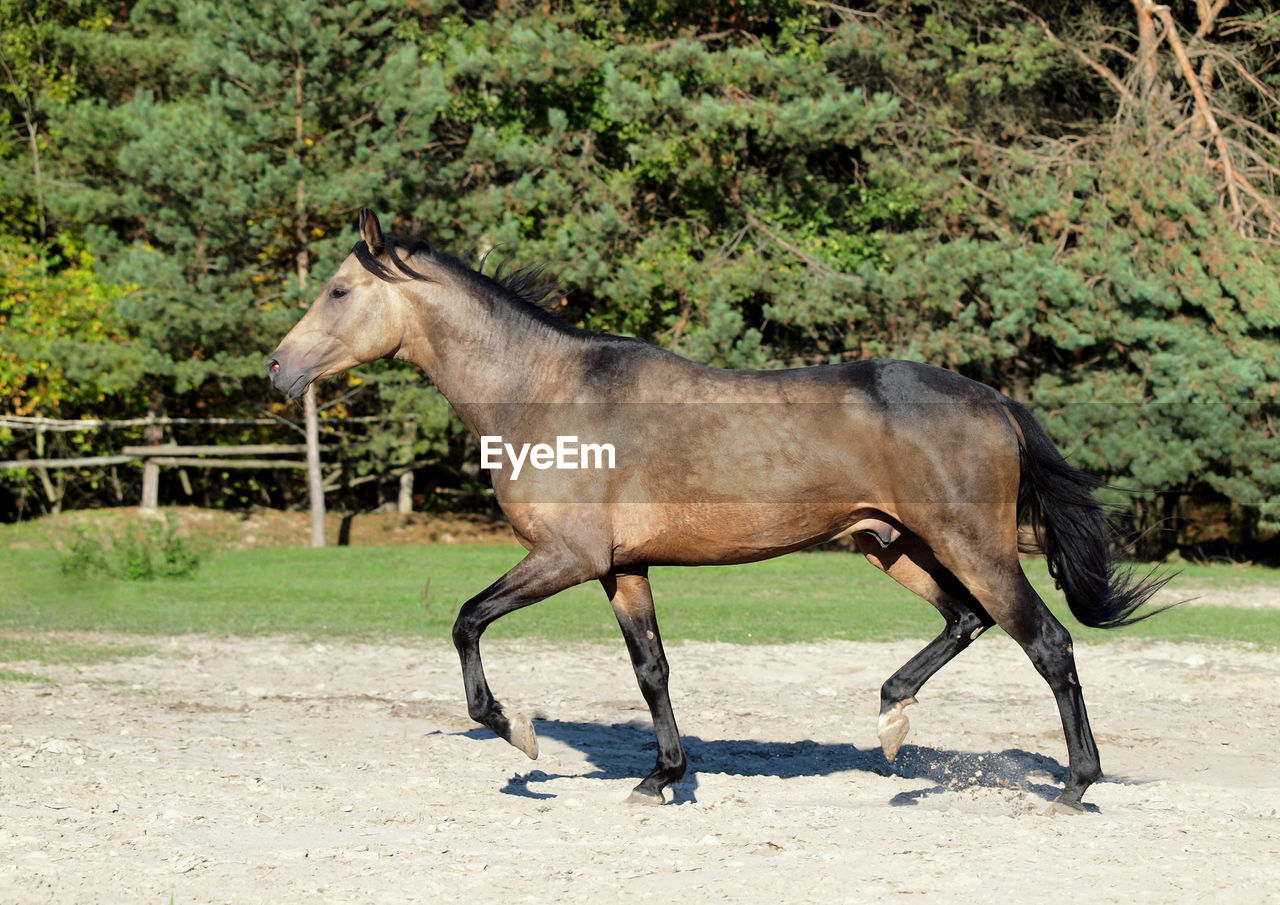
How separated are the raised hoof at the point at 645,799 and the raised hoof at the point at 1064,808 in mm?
1748

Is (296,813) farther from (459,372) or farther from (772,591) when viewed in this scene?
(772,591)

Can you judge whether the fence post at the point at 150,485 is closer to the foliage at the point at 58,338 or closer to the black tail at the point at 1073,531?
the foliage at the point at 58,338

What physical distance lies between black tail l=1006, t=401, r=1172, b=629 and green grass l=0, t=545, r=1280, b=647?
566 centimetres

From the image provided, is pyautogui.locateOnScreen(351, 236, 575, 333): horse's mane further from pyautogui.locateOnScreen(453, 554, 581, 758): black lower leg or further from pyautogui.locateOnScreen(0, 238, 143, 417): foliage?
pyautogui.locateOnScreen(0, 238, 143, 417): foliage

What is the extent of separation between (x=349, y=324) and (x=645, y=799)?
2.69 metres

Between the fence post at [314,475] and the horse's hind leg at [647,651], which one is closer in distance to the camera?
the horse's hind leg at [647,651]

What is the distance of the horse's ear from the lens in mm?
6273

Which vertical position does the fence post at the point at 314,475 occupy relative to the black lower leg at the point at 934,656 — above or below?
below

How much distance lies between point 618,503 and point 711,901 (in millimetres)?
2100

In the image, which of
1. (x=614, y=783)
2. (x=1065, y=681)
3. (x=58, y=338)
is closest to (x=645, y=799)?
(x=614, y=783)

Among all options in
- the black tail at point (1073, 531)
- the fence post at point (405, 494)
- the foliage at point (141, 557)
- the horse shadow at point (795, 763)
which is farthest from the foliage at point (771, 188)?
the black tail at point (1073, 531)

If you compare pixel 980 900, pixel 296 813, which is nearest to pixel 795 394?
pixel 980 900

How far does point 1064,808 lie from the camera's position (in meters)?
5.86

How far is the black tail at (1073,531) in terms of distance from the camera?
6.38 m
